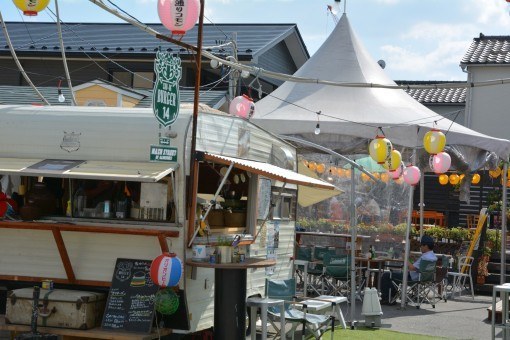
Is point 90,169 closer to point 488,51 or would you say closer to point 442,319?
point 442,319

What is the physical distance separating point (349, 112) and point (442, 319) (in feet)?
13.9

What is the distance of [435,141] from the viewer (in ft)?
48.6

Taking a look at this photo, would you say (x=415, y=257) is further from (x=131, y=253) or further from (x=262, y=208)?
(x=131, y=253)

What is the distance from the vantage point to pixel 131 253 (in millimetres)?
9500

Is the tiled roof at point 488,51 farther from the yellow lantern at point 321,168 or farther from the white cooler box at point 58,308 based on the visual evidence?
the white cooler box at point 58,308

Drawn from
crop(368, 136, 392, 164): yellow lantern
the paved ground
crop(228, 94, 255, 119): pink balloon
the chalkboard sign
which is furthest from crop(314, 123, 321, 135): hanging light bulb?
the chalkboard sign

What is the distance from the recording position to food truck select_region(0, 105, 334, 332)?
9.33m

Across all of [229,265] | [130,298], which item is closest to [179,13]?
[229,265]

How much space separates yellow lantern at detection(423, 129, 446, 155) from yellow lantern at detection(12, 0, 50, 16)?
7.57 meters

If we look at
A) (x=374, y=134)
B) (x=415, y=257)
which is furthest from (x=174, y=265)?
(x=415, y=257)

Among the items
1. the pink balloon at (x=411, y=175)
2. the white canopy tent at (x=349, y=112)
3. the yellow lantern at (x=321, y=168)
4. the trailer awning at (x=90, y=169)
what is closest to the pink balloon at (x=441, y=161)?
the white canopy tent at (x=349, y=112)

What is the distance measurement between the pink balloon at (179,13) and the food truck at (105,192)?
927 millimetres

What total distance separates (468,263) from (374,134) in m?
5.17

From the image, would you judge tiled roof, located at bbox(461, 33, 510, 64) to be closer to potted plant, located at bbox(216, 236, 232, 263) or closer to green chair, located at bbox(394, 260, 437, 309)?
green chair, located at bbox(394, 260, 437, 309)
